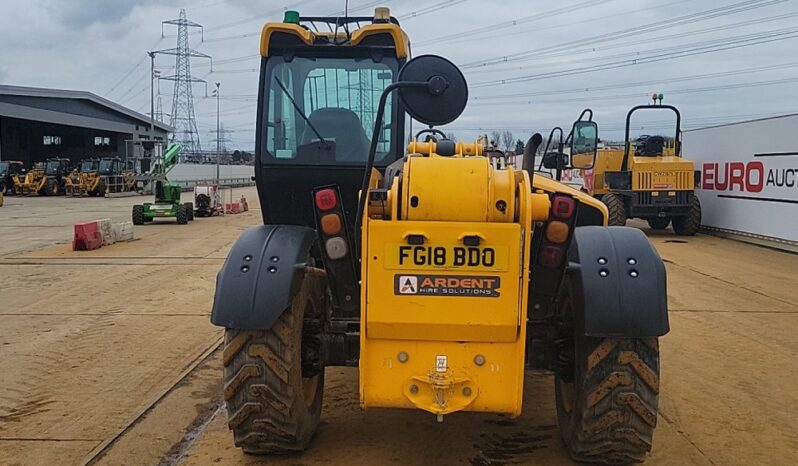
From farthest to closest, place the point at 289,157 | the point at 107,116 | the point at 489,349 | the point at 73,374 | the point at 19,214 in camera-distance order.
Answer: the point at 107,116 → the point at 19,214 → the point at 73,374 → the point at 289,157 → the point at 489,349

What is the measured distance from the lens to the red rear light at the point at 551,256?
13.0 feet

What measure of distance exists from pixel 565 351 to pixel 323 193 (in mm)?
1614

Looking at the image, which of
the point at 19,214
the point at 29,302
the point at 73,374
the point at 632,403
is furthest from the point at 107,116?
the point at 632,403

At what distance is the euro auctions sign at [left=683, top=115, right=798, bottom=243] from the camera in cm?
1622

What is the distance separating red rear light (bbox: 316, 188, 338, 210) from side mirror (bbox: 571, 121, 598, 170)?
325cm

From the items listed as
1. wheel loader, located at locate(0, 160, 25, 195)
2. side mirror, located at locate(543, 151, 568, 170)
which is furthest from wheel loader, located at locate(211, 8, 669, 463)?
wheel loader, located at locate(0, 160, 25, 195)

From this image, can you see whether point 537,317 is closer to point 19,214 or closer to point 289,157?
point 289,157

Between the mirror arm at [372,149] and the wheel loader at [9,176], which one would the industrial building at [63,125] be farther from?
the mirror arm at [372,149]

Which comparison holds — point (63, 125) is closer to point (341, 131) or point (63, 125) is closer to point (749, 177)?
point (749, 177)

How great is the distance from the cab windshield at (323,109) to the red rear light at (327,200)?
66.5 inches

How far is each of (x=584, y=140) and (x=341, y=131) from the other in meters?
4.52

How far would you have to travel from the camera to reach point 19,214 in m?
27.3

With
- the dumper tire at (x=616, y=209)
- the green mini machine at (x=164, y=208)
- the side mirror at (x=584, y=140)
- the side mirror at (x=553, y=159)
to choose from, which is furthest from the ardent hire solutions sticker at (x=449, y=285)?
the green mini machine at (x=164, y=208)

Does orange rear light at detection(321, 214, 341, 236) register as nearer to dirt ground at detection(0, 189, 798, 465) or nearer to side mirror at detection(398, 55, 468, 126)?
side mirror at detection(398, 55, 468, 126)
